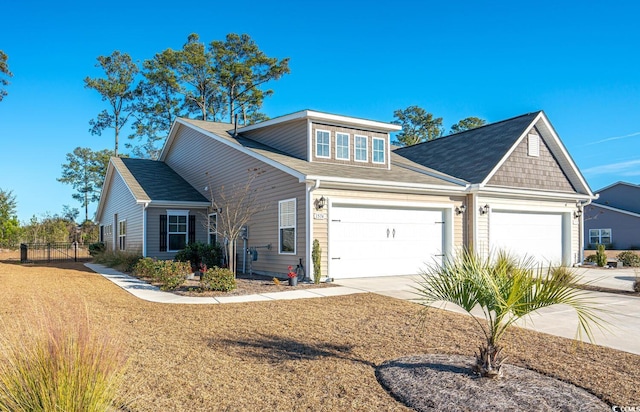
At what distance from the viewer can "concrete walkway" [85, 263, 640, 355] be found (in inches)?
256

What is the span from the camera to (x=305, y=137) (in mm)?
14773

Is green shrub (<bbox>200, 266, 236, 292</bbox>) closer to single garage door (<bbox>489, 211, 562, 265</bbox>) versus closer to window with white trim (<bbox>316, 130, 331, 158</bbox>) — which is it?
window with white trim (<bbox>316, 130, 331, 158</bbox>)

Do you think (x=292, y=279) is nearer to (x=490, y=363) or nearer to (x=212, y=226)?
(x=490, y=363)

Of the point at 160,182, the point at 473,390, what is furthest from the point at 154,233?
the point at 473,390

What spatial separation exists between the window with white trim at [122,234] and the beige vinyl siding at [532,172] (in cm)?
1644

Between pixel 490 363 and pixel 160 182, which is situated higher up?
pixel 160 182

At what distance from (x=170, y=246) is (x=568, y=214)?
16419mm

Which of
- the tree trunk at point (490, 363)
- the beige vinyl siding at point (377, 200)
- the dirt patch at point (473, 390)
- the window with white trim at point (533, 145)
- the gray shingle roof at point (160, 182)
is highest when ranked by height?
the window with white trim at point (533, 145)

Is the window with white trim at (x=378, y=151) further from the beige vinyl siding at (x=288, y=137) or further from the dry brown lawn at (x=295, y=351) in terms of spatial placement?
the dry brown lawn at (x=295, y=351)

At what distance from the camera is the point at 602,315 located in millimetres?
8008

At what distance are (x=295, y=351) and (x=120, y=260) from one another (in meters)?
15.1

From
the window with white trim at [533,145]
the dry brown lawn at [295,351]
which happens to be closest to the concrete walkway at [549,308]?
the dry brown lawn at [295,351]

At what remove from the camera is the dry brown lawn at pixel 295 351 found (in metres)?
4.16

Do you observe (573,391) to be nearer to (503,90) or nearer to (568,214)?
(568,214)
